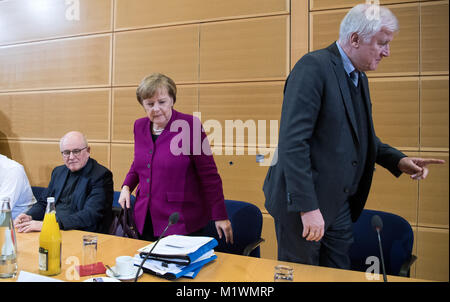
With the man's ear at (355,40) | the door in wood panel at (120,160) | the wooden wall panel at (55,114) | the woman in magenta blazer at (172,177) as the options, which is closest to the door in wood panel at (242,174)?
the door in wood panel at (120,160)

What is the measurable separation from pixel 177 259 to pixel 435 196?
7.41ft

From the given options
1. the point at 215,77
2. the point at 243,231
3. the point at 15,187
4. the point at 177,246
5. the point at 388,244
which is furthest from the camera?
the point at 215,77

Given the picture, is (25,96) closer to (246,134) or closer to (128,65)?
(128,65)

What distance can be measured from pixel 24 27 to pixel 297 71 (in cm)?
388

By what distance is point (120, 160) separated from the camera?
3.54 m

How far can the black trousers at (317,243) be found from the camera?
1497 mm

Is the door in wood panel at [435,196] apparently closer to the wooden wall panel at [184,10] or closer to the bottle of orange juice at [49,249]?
the wooden wall panel at [184,10]

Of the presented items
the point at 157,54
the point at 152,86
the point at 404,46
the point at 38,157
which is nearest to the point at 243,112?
the point at 157,54

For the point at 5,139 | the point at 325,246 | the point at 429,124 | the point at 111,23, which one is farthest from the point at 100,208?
the point at 5,139

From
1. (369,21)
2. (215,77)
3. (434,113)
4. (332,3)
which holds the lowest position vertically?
(434,113)

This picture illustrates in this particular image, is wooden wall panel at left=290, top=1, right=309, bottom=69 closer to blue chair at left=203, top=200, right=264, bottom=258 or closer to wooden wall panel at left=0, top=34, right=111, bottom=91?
blue chair at left=203, top=200, right=264, bottom=258

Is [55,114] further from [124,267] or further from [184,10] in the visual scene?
[124,267]

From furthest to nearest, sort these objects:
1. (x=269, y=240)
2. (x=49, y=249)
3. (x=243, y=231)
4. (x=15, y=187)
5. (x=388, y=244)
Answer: (x=269, y=240) → (x=15, y=187) → (x=243, y=231) → (x=388, y=244) → (x=49, y=249)
